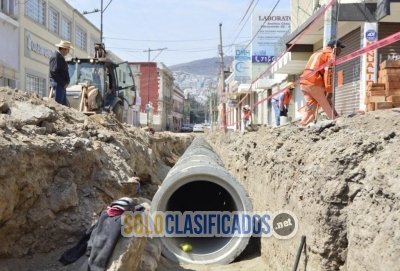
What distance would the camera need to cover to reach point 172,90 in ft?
225

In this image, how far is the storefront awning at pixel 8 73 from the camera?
15812 millimetres

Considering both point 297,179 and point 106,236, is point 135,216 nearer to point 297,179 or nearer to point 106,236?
point 106,236

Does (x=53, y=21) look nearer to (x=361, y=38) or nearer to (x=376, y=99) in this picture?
(x=361, y=38)

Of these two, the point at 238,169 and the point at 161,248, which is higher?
the point at 238,169

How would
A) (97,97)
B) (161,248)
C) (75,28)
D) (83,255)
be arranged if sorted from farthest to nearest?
(75,28)
(97,97)
(161,248)
(83,255)

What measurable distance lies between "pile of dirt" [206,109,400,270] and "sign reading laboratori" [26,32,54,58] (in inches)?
643

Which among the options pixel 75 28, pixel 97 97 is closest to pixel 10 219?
pixel 97 97

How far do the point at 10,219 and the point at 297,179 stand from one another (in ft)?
9.18

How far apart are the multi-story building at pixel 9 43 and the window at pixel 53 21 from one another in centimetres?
420

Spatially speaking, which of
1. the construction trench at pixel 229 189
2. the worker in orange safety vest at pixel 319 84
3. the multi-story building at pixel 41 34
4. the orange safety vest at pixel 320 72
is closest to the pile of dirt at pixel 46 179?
the construction trench at pixel 229 189

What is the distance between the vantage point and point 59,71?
8188 millimetres

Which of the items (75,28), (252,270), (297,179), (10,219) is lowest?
(252,270)

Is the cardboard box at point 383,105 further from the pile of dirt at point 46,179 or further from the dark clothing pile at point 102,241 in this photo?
the dark clothing pile at point 102,241

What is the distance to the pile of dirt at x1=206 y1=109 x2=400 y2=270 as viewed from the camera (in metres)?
2.71
